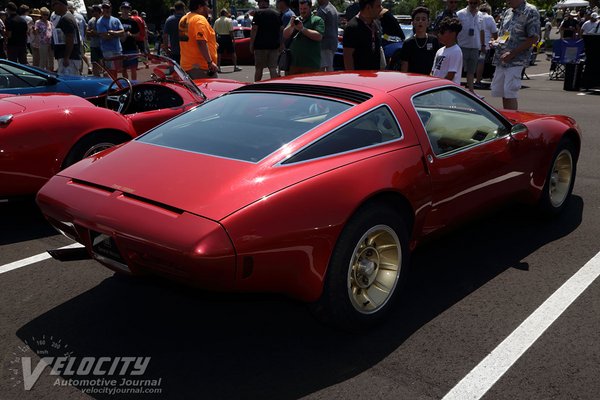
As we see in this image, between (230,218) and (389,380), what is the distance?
1.04 metres

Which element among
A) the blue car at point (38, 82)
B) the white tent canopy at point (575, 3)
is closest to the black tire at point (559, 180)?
the blue car at point (38, 82)

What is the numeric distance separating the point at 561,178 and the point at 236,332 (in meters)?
3.14

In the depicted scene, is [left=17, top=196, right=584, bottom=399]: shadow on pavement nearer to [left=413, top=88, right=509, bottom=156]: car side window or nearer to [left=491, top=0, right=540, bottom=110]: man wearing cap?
[left=413, top=88, right=509, bottom=156]: car side window

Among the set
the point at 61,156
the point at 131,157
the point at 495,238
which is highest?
the point at 131,157

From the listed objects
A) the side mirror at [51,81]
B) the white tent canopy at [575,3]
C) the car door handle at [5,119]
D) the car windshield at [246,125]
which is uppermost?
the white tent canopy at [575,3]

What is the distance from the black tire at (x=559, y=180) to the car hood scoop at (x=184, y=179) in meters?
2.69

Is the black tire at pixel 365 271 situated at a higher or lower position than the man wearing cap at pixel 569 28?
lower

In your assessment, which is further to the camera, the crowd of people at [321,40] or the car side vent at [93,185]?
the crowd of people at [321,40]

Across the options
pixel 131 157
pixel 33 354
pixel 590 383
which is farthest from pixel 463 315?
pixel 33 354

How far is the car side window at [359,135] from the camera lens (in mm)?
3127

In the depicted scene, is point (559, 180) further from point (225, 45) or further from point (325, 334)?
point (225, 45)

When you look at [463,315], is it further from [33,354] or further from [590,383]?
[33,354]

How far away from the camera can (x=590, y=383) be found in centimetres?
279

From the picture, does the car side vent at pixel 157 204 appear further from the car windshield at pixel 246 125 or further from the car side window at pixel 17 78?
the car side window at pixel 17 78
